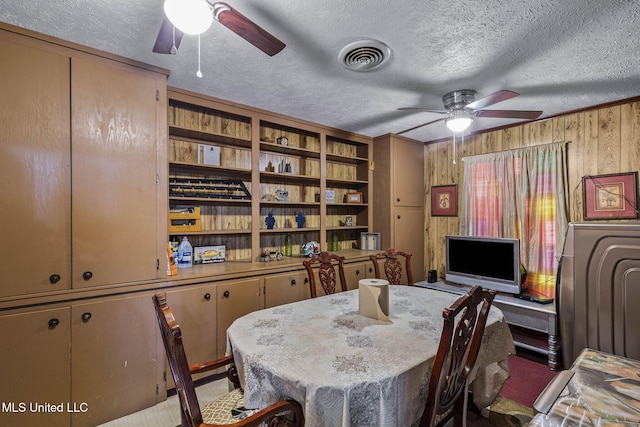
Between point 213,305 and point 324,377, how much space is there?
1515 millimetres

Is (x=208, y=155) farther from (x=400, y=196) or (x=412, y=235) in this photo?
(x=412, y=235)

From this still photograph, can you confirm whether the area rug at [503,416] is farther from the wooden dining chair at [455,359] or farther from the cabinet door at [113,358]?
the cabinet door at [113,358]

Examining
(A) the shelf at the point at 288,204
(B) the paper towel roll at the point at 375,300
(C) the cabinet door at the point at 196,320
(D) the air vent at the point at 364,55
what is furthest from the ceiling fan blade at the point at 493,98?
(C) the cabinet door at the point at 196,320

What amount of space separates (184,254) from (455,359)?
7.50ft

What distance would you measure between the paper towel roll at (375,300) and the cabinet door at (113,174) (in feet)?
5.05

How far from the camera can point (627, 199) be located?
2631 millimetres

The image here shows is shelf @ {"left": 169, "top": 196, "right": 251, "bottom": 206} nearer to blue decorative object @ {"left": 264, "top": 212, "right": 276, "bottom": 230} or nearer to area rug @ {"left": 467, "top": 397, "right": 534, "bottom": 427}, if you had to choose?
blue decorative object @ {"left": 264, "top": 212, "right": 276, "bottom": 230}

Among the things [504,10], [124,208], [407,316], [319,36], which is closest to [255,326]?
[407,316]

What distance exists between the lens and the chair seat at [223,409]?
125 centimetres

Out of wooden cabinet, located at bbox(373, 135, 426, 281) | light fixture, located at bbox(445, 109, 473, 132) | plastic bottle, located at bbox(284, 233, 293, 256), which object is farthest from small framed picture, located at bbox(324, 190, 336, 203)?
light fixture, located at bbox(445, 109, 473, 132)

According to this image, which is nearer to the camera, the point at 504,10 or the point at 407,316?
the point at 504,10

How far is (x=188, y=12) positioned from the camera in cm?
109

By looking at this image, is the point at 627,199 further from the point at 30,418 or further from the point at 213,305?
the point at 30,418

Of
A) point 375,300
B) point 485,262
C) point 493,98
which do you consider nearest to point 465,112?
point 493,98
